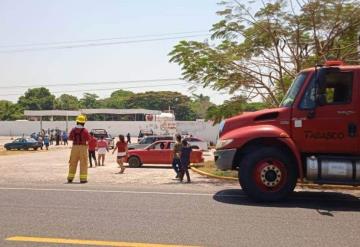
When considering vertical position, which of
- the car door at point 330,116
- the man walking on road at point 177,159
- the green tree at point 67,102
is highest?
the green tree at point 67,102

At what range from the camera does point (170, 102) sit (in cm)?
13162

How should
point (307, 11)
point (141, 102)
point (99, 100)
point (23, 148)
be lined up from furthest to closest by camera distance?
point (99, 100)
point (141, 102)
point (23, 148)
point (307, 11)

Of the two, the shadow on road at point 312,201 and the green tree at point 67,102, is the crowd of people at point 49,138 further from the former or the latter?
the green tree at point 67,102

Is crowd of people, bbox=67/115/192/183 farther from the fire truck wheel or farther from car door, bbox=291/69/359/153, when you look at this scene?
car door, bbox=291/69/359/153

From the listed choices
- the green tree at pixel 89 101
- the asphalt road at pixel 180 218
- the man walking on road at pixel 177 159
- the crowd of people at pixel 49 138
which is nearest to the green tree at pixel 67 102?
the green tree at pixel 89 101

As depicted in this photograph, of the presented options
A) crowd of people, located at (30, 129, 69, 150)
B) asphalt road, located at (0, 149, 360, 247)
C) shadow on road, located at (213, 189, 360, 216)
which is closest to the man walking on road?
shadow on road, located at (213, 189, 360, 216)

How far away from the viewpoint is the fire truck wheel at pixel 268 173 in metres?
9.32

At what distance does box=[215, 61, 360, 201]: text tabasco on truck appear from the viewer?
9094 millimetres

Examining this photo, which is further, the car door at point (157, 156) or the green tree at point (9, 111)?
the green tree at point (9, 111)

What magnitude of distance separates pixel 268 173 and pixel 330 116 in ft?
5.33

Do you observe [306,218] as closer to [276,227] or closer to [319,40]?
[276,227]

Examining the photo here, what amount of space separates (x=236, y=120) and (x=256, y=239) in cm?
407

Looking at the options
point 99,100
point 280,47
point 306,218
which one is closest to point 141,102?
point 99,100

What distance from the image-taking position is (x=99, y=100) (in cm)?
15238
